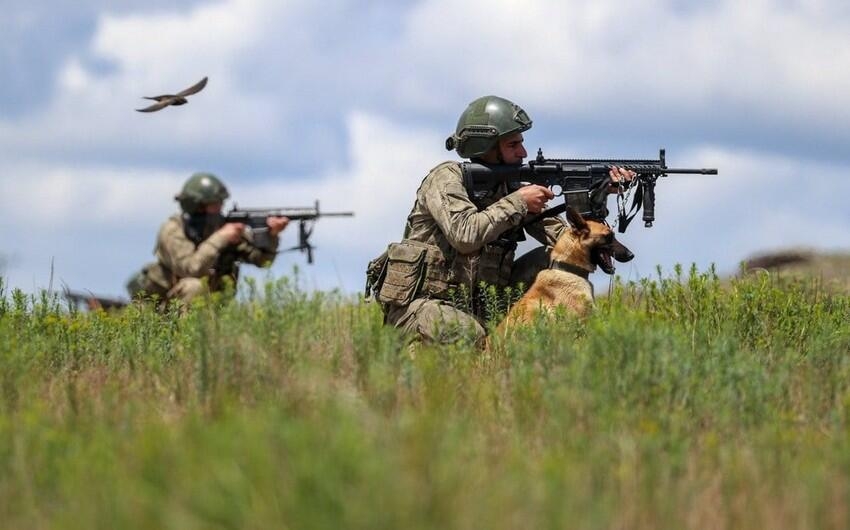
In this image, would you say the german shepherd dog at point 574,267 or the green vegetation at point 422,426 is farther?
the german shepherd dog at point 574,267

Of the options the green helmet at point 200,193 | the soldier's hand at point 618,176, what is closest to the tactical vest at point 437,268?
the soldier's hand at point 618,176

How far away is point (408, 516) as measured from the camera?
3404 mm

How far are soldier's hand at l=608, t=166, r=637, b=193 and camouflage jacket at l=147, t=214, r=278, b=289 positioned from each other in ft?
20.6

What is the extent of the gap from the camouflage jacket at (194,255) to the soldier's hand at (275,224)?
10 cm

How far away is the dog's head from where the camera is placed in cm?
845

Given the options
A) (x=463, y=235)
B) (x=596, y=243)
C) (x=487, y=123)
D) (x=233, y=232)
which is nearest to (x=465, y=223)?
(x=463, y=235)

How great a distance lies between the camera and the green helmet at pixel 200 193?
1444 cm

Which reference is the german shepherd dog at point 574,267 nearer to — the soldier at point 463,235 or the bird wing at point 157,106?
the soldier at point 463,235

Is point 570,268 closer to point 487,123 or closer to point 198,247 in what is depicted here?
point 487,123

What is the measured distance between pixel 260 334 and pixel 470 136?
10.4 ft

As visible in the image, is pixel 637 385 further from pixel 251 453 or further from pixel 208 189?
pixel 208 189

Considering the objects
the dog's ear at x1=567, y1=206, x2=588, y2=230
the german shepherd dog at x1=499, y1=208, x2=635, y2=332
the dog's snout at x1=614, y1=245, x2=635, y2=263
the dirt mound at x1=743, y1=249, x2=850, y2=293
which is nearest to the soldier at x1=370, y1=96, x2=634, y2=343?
the dog's ear at x1=567, y1=206, x2=588, y2=230

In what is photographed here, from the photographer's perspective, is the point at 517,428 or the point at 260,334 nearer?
the point at 517,428

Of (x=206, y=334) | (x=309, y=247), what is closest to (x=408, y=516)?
(x=206, y=334)
